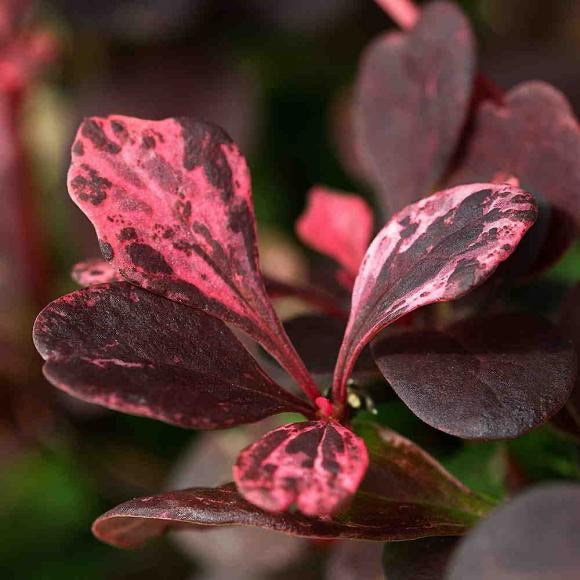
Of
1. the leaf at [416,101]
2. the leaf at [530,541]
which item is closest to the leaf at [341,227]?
the leaf at [416,101]

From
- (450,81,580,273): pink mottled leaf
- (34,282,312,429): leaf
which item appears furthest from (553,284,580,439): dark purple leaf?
(34,282,312,429): leaf

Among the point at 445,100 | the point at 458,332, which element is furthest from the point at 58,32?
the point at 458,332

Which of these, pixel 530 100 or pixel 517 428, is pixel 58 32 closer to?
pixel 530 100

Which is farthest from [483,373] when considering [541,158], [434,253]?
[541,158]

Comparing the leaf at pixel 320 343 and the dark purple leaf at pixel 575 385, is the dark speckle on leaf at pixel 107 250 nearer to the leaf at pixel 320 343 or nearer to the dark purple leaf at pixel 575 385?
the leaf at pixel 320 343

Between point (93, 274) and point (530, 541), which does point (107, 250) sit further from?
point (530, 541)
